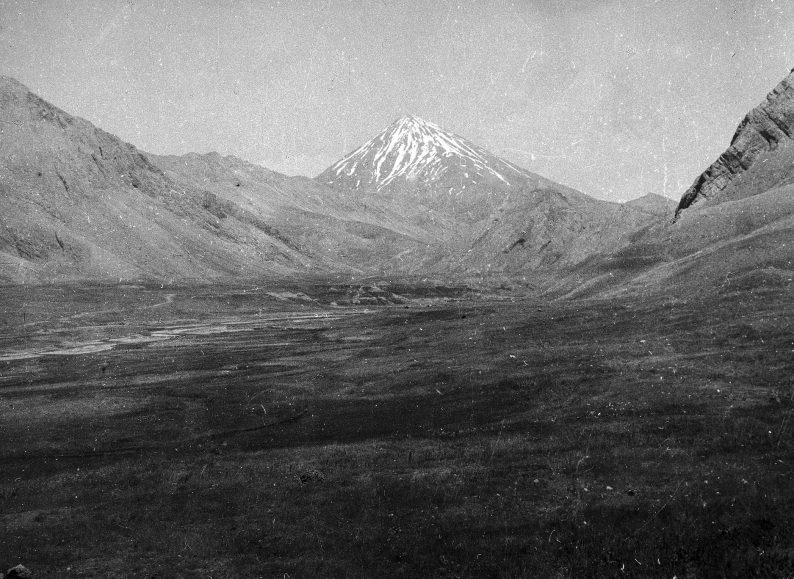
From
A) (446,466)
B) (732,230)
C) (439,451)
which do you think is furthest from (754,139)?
(446,466)

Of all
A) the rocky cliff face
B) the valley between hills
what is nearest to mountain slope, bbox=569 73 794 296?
the rocky cliff face

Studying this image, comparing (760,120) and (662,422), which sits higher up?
(760,120)

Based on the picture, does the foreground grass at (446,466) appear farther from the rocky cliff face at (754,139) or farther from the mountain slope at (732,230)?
the rocky cliff face at (754,139)

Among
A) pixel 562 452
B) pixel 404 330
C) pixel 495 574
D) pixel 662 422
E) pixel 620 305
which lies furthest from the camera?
pixel 404 330

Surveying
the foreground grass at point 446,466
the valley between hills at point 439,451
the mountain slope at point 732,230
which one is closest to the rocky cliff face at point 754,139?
the mountain slope at point 732,230

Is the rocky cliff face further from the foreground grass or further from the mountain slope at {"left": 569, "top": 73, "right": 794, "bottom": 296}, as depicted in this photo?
the foreground grass

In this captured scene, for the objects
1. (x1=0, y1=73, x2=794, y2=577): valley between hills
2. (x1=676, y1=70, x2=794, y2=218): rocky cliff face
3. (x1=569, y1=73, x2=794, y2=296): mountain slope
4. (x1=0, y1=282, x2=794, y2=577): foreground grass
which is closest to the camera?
(x1=0, y1=282, x2=794, y2=577): foreground grass

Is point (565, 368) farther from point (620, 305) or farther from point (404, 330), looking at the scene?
point (404, 330)

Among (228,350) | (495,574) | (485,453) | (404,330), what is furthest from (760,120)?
(495,574)
